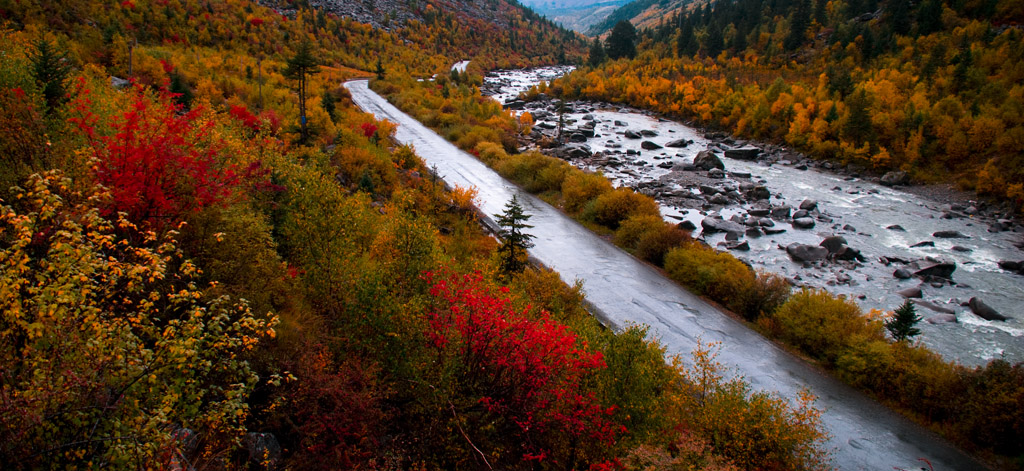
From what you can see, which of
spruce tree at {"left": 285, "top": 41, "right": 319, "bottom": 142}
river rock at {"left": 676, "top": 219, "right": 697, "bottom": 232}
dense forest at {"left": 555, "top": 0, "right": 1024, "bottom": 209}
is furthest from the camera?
dense forest at {"left": 555, "top": 0, "right": 1024, "bottom": 209}

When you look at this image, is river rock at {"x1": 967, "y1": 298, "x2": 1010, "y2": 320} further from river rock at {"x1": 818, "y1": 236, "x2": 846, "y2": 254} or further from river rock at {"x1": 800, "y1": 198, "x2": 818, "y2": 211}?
river rock at {"x1": 800, "y1": 198, "x2": 818, "y2": 211}

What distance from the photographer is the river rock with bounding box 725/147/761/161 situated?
4561 cm

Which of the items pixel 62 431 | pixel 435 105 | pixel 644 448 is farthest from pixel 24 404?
pixel 435 105

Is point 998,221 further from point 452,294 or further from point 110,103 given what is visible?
point 110,103

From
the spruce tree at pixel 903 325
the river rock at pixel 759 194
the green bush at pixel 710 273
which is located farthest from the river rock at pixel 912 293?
the river rock at pixel 759 194

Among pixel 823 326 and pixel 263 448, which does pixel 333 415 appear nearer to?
pixel 263 448

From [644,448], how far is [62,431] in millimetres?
8326

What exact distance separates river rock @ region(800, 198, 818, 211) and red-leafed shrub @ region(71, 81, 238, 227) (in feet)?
109

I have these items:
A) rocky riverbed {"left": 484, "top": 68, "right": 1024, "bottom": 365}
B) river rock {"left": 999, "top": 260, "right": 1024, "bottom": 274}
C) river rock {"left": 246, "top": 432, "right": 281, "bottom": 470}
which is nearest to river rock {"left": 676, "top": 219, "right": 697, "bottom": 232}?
rocky riverbed {"left": 484, "top": 68, "right": 1024, "bottom": 365}

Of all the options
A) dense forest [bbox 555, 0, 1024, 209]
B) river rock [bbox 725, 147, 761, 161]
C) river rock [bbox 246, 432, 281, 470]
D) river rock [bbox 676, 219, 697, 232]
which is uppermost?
dense forest [bbox 555, 0, 1024, 209]

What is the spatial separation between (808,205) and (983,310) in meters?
12.8

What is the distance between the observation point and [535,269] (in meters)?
20.2

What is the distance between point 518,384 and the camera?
29.3 ft

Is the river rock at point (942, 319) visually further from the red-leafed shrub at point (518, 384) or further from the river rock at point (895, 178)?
the river rock at point (895, 178)
